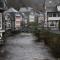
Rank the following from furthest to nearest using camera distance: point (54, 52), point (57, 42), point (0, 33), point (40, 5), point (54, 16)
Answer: point (40, 5) → point (54, 16) → point (0, 33) → point (54, 52) → point (57, 42)

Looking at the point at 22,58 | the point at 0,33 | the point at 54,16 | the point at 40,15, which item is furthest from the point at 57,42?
the point at 40,15

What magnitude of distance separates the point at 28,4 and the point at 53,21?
3250cm

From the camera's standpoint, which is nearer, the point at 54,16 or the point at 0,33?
the point at 0,33

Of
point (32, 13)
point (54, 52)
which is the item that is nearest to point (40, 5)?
point (32, 13)

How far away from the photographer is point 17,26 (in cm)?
5925

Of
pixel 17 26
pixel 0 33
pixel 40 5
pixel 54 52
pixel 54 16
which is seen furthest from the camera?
pixel 40 5

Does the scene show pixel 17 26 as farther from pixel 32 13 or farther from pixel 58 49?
pixel 58 49

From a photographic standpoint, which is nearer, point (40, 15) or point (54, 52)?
point (54, 52)

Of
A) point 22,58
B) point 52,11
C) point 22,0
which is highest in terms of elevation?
point 22,0

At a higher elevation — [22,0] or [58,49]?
[22,0]

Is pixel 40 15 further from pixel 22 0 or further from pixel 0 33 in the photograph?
pixel 0 33

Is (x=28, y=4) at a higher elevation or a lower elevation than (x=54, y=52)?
higher

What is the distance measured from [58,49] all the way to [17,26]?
4464 cm

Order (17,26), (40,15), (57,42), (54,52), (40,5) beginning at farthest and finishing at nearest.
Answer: (40,5), (40,15), (17,26), (54,52), (57,42)
